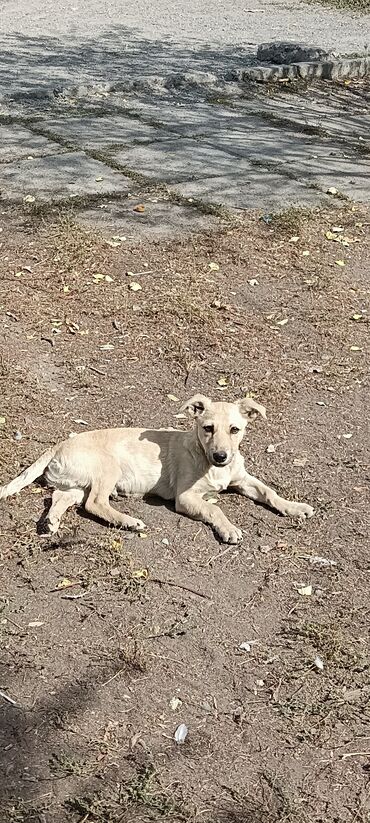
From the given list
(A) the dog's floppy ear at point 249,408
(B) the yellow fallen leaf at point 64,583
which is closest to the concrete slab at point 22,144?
(A) the dog's floppy ear at point 249,408

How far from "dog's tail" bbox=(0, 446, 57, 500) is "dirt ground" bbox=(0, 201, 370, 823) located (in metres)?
0.05

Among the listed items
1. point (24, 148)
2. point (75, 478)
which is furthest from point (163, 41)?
point (75, 478)

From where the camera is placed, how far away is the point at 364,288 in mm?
7422

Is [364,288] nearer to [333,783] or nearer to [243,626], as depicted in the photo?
[243,626]

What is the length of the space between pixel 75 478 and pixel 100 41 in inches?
471

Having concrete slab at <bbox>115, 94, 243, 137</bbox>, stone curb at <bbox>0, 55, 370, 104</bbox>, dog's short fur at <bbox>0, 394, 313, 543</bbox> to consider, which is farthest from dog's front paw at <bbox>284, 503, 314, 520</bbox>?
stone curb at <bbox>0, 55, 370, 104</bbox>

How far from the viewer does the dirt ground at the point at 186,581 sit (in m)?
3.29

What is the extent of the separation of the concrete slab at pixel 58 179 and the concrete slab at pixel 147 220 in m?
0.38

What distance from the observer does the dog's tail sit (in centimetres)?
471

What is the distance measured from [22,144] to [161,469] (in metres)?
5.83

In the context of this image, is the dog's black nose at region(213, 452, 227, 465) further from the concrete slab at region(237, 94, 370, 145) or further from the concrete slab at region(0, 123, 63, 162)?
the concrete slab at region(237, 94, 370, 145)

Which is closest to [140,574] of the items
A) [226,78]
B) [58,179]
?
[58,179]

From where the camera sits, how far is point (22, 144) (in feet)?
31.8

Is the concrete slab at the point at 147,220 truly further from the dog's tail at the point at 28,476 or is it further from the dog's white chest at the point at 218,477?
the dog's white chest at the point at 218,477
